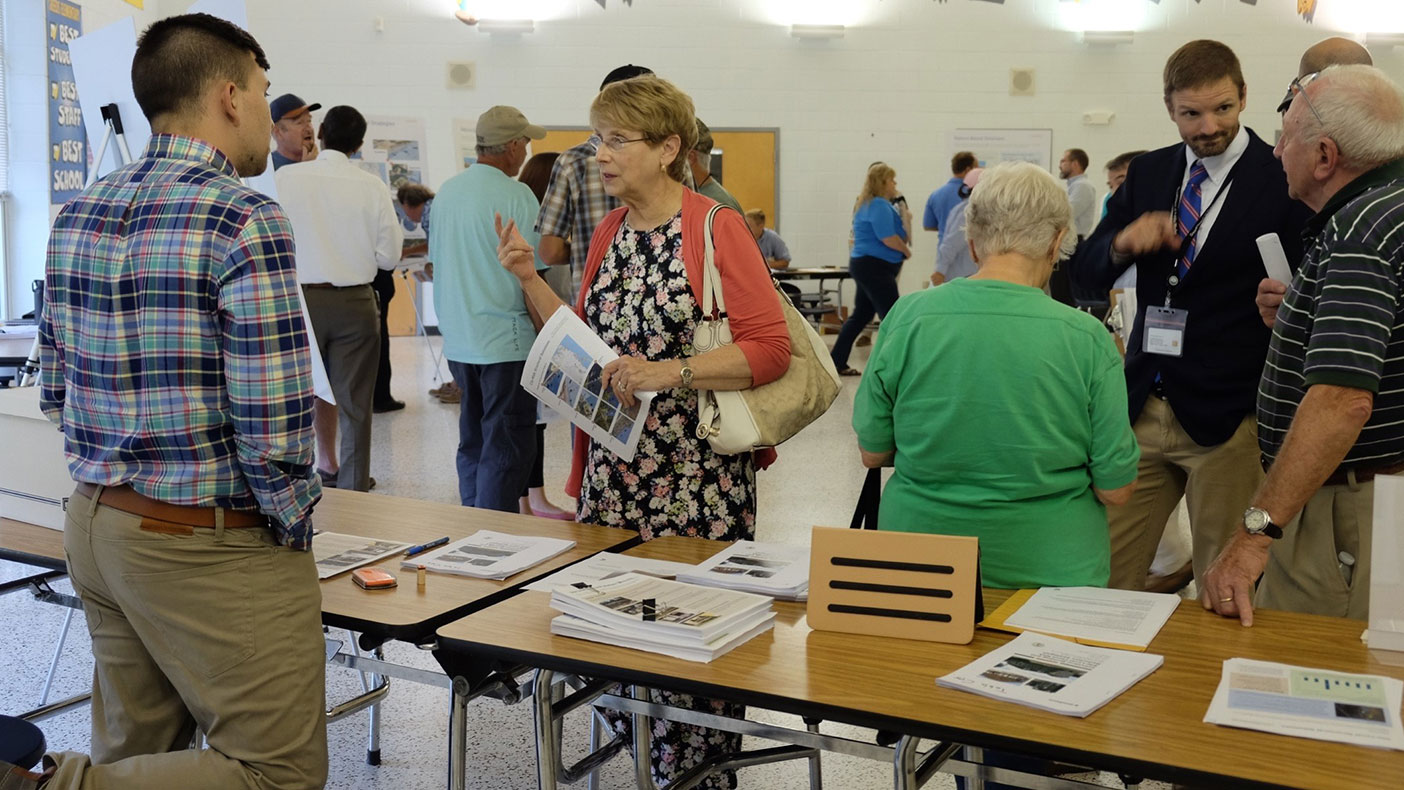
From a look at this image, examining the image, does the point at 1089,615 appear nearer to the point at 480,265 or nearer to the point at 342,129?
the point at 480,265

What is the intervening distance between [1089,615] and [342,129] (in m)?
3.99

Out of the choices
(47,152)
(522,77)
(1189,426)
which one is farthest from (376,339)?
(522,77)

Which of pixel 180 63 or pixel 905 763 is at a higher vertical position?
pixel 180 63

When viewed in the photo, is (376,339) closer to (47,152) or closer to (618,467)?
(618,467)

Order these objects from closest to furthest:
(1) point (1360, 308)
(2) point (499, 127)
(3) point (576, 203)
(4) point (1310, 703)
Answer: (4) point (1310, 703) → (1) point (1360, 308) → (3) point (576, 203) → (2) point (499, 127)

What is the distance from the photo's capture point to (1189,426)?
2.65 meters

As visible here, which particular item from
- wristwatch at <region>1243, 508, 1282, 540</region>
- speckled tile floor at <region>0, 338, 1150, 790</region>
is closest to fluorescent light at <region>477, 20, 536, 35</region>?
speckled tile floor at <region>0, 338, 1150, 790</region>

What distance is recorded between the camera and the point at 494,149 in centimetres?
442

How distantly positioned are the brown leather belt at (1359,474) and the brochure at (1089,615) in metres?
0.38

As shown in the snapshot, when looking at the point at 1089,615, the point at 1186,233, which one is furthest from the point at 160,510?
the point at 1186,233

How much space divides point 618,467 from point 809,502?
3018mm

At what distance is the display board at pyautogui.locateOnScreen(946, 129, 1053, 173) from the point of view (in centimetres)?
1193

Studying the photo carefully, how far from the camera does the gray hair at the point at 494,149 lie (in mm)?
4402

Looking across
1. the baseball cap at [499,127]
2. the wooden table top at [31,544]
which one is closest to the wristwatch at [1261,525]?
the wooden table top at [31,544]
